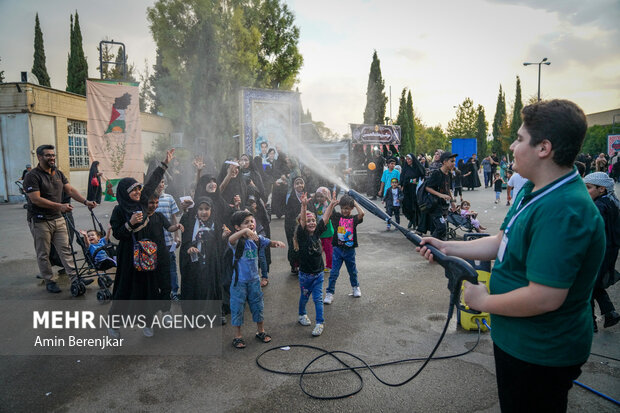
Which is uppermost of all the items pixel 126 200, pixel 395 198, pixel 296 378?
pixel 126 200

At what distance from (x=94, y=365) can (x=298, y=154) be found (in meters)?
15.8

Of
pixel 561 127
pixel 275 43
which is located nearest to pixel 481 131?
pixel 275 43

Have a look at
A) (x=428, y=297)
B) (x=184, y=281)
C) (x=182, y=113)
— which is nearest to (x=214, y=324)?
(x=184, y=281)

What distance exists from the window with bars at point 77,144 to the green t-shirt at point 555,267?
25486 mm

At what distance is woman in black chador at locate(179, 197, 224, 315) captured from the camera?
5.35 meters

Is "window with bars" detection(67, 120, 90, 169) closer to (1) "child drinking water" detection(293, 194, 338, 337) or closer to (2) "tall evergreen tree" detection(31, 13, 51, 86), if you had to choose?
(2) "tall evergreen tree" detection(31, 13, 51, 86)

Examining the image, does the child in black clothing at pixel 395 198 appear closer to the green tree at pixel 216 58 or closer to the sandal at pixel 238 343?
the sandal at pixel 238 343

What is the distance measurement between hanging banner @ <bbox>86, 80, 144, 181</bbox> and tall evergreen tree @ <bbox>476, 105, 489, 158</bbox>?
47302 mm

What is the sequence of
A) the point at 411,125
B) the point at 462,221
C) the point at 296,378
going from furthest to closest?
the point at 411,125, the point at 462,221, the point at 296,378

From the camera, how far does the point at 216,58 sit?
2542 cm

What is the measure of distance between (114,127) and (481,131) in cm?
4884

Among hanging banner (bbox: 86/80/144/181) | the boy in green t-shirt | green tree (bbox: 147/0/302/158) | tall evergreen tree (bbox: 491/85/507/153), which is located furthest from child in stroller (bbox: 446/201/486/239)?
tall evergreen tree (bbox: 491/85/507/153)

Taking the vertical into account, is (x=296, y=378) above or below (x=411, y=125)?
below

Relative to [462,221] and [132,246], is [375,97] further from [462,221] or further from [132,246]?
[132,246]
